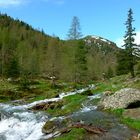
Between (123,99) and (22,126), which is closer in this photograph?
(22,126)

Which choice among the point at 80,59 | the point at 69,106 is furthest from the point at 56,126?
the point at 80,59

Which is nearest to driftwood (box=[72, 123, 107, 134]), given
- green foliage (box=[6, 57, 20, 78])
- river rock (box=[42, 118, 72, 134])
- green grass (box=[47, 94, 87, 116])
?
river rock (box=[42, 118, 72, 134])

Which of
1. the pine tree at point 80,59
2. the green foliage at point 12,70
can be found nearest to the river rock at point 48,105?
the pine tree at point 80,59

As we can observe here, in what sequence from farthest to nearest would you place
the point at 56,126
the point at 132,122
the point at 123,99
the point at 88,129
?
the point at 123,99 → the point at 56,126 → the point at 132,122 → the point at 88,129

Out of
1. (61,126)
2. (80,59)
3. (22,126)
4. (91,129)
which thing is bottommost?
(22,126)

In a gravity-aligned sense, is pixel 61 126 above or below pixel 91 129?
below

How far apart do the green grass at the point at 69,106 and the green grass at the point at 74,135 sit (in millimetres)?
11759

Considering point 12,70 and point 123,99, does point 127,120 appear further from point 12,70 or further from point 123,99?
point 12,70

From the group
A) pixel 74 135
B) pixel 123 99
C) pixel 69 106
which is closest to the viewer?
pixel 74 135

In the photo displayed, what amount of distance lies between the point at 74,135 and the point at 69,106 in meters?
16.5

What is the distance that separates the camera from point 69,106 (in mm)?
39281

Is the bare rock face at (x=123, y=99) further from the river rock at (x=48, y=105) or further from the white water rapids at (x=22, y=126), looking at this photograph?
the river rock at (x=48, y=105)

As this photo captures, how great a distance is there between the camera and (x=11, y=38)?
531ft

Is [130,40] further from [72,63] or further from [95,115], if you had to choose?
[95,115]
